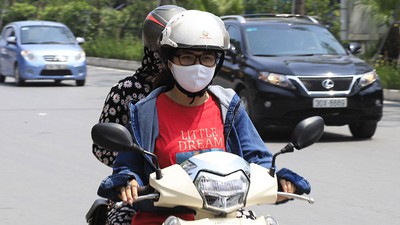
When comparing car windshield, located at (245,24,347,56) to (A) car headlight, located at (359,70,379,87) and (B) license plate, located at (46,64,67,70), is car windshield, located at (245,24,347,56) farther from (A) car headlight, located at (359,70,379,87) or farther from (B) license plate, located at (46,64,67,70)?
(B) license plate, located at (46,64,67,70)

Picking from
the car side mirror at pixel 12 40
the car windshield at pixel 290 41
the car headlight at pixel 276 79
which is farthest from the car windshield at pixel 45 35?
the car headlight at pixel 276 79

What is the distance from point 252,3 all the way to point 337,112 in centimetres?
1770

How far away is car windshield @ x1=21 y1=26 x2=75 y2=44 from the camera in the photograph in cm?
2603

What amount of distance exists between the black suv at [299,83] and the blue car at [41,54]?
1056cm

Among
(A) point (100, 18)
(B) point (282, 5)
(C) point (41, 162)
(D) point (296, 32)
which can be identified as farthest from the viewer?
(A) point (100, 18)

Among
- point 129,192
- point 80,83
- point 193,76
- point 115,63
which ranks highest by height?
point 193,76

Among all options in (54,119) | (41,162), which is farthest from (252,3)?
(41,162)

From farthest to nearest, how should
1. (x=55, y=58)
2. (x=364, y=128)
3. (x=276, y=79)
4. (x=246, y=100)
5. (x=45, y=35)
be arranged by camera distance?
1. (x=45, y=35)
2. (x=55, y=58)
3. (x=246, y=100)
4. (x=364, y=128)
5. (x=276, y=79)

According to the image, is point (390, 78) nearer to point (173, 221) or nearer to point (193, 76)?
point (193, 76)

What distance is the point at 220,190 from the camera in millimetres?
3609

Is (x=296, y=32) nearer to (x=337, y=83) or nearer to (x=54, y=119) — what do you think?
(x=337, y=83)

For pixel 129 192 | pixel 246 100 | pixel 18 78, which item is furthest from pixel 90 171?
pixel 18 78

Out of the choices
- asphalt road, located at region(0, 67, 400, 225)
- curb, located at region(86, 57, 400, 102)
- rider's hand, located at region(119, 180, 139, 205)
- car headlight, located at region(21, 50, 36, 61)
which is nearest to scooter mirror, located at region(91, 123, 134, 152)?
rider's hand, located at region(119, 180, 139, 205)

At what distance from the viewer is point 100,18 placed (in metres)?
40.0
